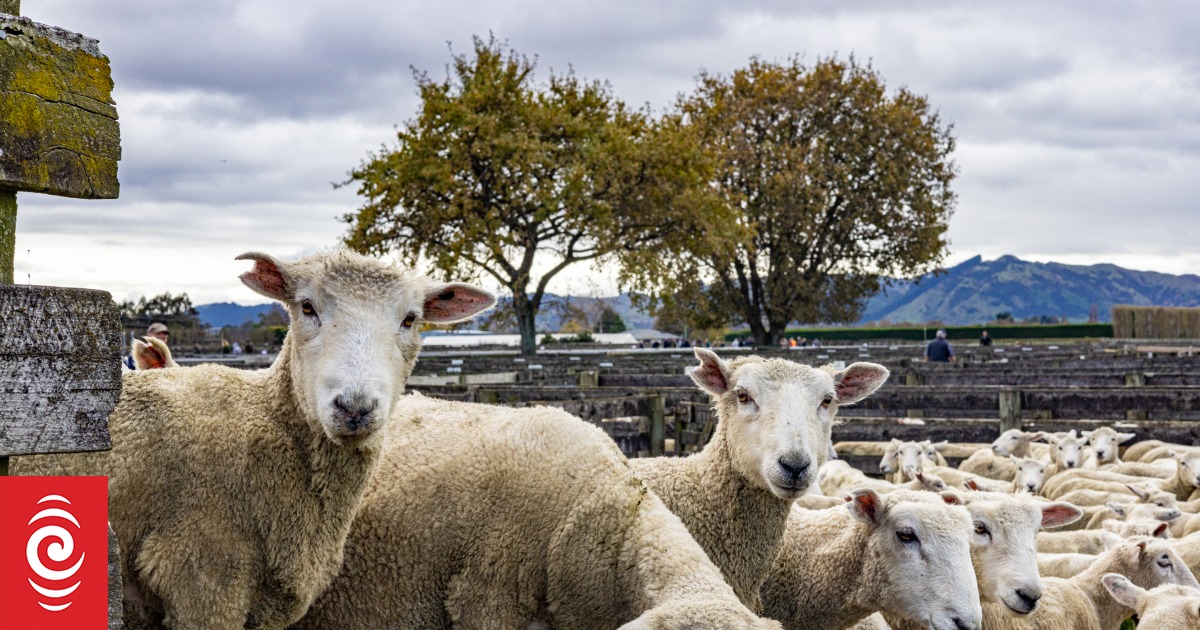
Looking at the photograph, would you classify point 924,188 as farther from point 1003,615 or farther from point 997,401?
point 1003,615

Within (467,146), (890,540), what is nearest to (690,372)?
(890,540)

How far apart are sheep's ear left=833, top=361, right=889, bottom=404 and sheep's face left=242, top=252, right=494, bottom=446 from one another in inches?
91.2

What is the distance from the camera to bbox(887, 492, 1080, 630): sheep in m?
5.58

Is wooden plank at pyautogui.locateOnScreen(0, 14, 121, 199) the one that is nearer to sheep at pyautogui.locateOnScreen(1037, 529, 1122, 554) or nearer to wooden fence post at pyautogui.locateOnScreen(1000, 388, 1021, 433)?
sheep at pyautogui.locateOnScreen(1037, 529, 1122, 554)

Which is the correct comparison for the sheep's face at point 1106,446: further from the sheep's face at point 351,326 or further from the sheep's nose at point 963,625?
the sheep's face at point 351,326

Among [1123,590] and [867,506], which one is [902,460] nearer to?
[1123,590]

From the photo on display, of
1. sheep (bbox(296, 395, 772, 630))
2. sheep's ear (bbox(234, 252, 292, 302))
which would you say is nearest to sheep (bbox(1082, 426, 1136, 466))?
sheep (bbox(296, 395, 772, 630))

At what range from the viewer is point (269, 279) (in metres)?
3.90

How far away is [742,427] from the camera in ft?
17.1

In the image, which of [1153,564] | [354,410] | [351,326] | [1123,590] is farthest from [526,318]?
[354,410]

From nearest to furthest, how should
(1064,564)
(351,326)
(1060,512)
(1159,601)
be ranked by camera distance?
(351,326)
(1159,601)
(1060,512)
(1064,564)

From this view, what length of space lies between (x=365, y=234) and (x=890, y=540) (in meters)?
24.0

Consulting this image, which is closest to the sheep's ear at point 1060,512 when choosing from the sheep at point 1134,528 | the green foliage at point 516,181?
the sheep at point 1134,528

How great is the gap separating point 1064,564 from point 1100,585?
0.69 m
